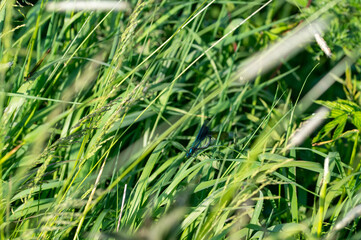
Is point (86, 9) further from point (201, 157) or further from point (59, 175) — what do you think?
point (201, 157)

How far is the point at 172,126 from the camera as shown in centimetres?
106

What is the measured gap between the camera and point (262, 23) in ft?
7.57

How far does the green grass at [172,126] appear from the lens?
1.19 meters

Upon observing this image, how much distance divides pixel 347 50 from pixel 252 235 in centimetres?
105

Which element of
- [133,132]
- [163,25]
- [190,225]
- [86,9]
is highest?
[86,9]

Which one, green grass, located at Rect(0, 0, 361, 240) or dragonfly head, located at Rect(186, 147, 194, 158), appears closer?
green grass, located at Rect(0, 0, 361, 240)

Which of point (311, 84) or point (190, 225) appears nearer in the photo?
point (190, 225)

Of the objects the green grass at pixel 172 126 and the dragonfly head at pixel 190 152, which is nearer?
the green grass at pixel 172 126

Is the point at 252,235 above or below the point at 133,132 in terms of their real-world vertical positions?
below

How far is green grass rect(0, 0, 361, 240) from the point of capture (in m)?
1.19

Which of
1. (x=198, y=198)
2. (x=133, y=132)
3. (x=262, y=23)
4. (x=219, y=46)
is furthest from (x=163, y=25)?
(x=198, y=198)

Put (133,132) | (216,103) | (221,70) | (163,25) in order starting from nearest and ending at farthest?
(133,132) → (216,103) → (221,70) → (163,25)

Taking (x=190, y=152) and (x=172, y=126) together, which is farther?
(x=190, y=152)

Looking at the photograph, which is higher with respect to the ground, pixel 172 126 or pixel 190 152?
pixel 172 126
